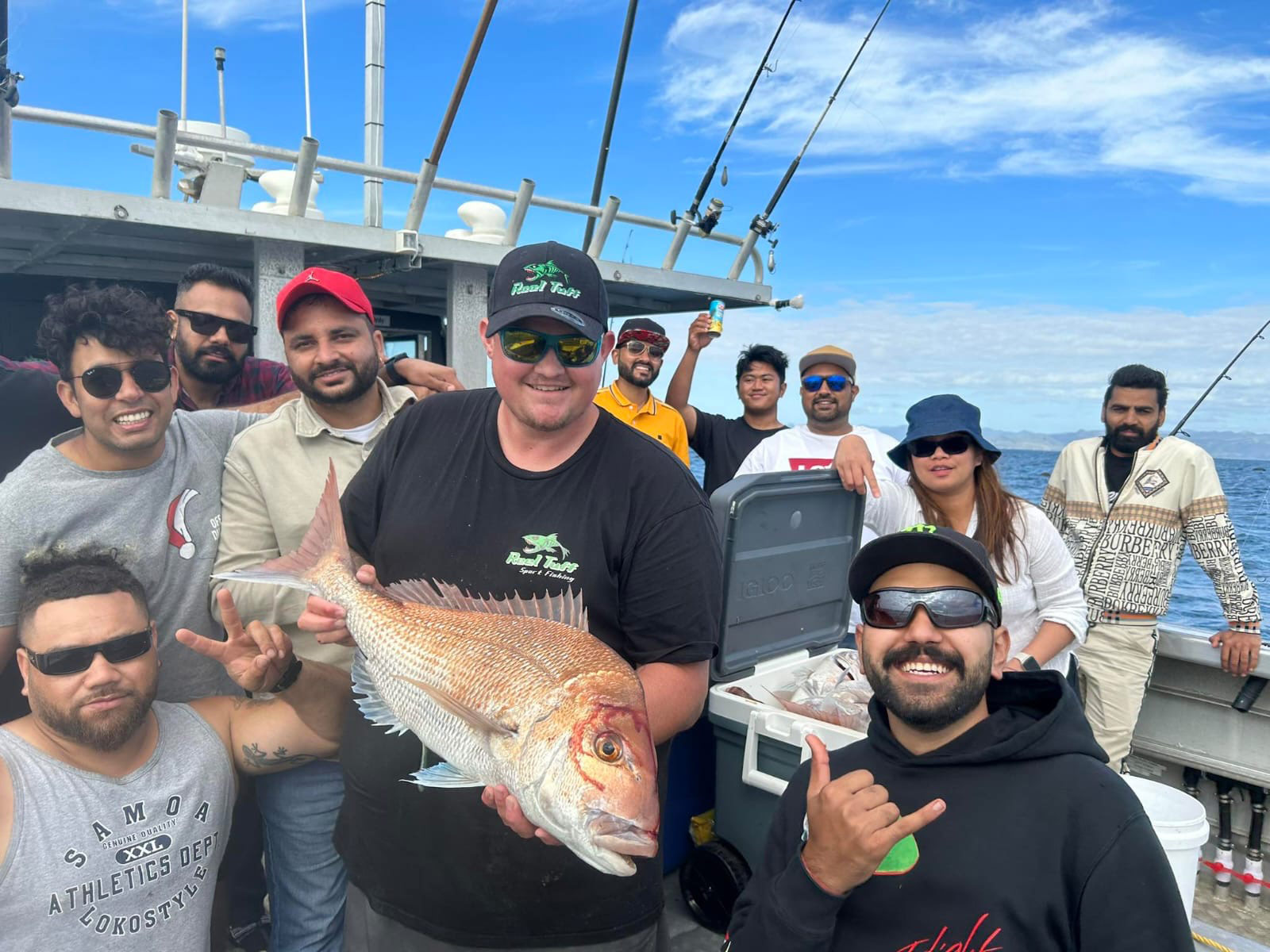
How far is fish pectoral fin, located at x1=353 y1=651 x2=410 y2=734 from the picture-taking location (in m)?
1.94

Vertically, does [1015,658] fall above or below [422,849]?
above

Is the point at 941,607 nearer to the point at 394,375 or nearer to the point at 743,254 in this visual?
the point at 394,375

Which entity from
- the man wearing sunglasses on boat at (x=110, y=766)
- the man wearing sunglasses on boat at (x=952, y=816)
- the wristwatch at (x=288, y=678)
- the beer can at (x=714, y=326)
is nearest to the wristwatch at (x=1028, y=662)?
the man wearing sunglasses on boat at (x=952, y=816)

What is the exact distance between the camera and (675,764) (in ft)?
11.8

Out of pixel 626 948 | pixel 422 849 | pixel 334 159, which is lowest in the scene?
pixel 626 948

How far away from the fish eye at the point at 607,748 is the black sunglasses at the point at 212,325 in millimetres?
2626

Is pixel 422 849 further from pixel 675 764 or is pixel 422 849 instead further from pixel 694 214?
pixel 694 214

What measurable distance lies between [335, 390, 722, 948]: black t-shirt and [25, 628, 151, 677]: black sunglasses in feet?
Answer: 2.75

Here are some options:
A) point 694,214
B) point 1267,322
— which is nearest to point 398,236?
point 694,214

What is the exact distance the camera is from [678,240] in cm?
985

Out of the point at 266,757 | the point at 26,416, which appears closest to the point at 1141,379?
the point at 266,757

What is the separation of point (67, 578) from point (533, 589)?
139 cm

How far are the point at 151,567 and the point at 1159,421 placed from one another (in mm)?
4928

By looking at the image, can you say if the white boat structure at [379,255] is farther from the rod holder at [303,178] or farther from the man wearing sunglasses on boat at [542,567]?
the man wearing sunglasses on boat at [542,567]
